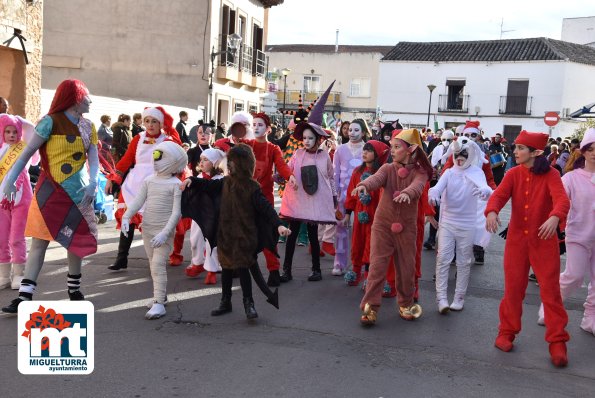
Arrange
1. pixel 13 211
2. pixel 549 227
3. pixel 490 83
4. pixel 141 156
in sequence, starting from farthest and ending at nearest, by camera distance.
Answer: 1. pixel 490 83
2. pixel 141 156
3. pixel 13 211
4. pixel 549 227

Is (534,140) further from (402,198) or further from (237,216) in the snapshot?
(237,216)

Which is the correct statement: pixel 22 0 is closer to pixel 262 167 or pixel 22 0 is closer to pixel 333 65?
pixel 262 167

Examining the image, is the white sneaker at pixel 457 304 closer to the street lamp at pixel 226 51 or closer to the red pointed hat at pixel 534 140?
the red pointed hat at pixel 534 140

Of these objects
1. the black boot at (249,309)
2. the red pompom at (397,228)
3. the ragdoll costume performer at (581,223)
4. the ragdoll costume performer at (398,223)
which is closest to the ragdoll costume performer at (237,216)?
the black boot at (249,309)

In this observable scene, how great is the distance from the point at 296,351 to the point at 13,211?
11.3 feet

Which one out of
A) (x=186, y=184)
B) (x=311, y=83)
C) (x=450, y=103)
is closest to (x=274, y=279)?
(x=186, y=184)

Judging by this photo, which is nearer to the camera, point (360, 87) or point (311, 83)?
point (360, 87)

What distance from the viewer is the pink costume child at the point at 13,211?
258 inches

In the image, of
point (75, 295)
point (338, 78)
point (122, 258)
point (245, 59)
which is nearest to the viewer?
point (75, 295)

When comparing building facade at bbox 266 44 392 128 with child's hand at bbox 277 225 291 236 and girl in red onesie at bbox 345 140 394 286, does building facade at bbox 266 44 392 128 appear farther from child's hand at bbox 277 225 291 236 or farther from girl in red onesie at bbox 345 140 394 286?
child's hand at bbox 277 225 291 236

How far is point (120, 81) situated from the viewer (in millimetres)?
24344

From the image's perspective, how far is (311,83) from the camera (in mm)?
56531

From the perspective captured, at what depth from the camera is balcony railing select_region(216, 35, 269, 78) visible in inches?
961

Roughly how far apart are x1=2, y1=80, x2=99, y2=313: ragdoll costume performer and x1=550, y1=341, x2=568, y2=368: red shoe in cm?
410
